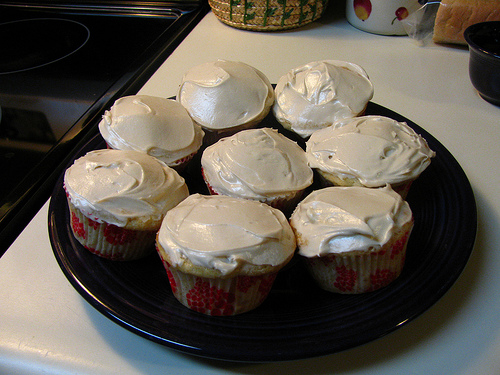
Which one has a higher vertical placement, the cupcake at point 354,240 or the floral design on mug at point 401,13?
the floral design on mug at point 401,13

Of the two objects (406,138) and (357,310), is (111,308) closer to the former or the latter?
(357,310)

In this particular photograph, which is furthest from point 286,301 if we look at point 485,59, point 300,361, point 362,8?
point 362,8

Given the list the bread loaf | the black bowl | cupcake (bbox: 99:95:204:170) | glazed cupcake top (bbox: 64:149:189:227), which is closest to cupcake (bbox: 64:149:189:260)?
glazed cupcake top (bbox: 64:149:189:227)

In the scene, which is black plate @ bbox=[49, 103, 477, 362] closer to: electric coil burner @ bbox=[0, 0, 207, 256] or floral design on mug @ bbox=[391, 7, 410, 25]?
electric coil burner @ bbox=[0, 0, 207, 256]

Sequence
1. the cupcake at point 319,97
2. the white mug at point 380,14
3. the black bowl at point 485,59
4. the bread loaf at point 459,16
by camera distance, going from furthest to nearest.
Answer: the white mug at point 380,14 < the bread loaf at point 459,16 < the black bowl at point 485,59 < the cupcake at point 319,97

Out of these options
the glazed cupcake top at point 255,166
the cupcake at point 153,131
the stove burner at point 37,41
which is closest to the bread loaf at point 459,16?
the glazed cupcake top at point 255,166

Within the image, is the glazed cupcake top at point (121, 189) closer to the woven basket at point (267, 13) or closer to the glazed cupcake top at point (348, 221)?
the glazed cupcake top at point (348, 221)

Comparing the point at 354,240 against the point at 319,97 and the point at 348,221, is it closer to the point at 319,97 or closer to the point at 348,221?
the point at 348,221

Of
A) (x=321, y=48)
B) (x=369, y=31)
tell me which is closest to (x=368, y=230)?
(x=321, y=48)
